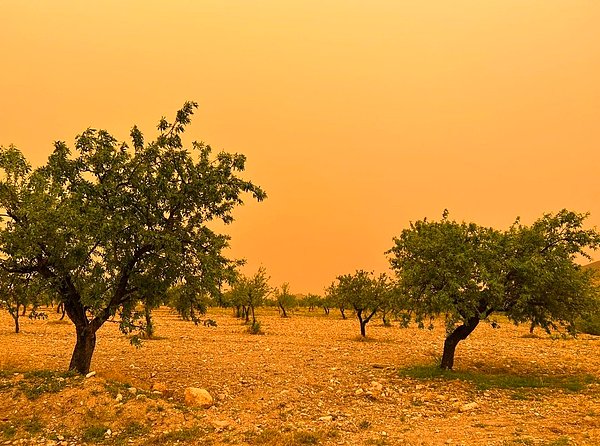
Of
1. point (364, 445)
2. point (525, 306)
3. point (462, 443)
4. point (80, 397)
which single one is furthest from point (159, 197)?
point (525, 306)

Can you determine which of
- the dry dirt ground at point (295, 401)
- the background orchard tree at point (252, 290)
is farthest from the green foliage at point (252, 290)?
the dry dirt ground at point (295, 401)

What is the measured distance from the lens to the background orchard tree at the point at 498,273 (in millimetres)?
20312

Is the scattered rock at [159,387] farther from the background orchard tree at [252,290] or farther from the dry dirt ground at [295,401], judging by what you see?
the background orchard tree at [252,290]

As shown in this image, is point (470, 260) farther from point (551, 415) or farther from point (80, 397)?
point (80, 397)

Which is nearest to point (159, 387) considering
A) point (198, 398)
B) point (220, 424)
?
point (198, 398)

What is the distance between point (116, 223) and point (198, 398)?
7308 millimetres

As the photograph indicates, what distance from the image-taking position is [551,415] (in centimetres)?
1434

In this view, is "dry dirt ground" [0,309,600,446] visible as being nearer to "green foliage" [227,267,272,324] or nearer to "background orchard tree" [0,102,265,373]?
"background orchard tree" [0,102,265,373]

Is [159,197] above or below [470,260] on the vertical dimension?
above

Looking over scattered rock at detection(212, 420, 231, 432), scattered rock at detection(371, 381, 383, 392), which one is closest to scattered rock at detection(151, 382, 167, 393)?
scattered rock at detection(212, 420, 231, 432)

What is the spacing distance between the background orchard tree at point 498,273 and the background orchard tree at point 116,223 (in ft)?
30.3

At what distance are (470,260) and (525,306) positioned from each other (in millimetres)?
3999

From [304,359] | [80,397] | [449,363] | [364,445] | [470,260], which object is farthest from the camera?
[304,359]

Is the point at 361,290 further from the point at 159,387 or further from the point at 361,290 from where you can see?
the point at 159,387
